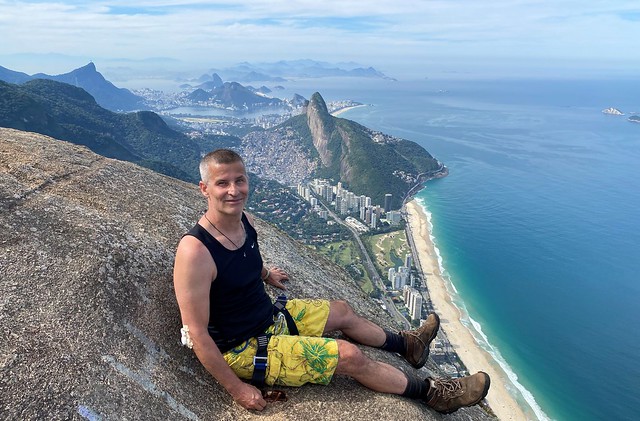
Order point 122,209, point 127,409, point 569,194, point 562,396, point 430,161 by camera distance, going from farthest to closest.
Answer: point 430,161
point 569,194
point 562,396
point 122,209
point 127,409

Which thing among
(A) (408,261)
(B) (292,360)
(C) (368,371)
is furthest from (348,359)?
(A) (408,261)

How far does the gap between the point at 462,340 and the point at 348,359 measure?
30659 mm

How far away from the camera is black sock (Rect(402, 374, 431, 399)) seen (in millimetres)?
4543

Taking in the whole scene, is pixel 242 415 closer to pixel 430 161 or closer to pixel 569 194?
pixel 569 194

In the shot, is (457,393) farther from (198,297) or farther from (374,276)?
(374,276)

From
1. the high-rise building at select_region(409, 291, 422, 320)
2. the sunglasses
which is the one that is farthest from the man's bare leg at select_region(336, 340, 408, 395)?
the high-rise building at select_region(409, 291, 422, 320)

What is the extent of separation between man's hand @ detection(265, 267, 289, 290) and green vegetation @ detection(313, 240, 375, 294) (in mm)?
35830

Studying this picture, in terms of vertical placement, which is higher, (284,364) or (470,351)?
(284,364)

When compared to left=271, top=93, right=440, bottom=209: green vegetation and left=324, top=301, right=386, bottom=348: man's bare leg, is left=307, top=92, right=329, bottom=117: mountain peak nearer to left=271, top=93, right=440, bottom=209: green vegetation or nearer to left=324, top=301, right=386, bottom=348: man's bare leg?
left=271, top=93, right=440, bottom=209: green vegetation

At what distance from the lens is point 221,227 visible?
397 centimetres

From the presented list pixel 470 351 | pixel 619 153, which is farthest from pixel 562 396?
pixel 619 153

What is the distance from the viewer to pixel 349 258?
165 feet

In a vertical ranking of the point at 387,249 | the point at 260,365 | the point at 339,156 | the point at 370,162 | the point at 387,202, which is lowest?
the point at 387,249

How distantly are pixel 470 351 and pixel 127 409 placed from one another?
101 ft
